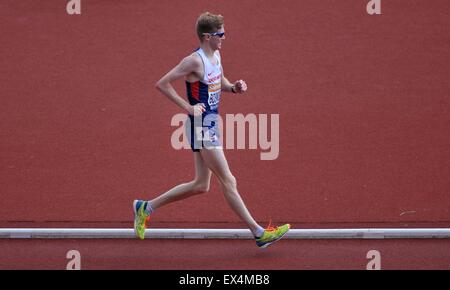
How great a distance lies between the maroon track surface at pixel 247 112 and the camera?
6.70 m

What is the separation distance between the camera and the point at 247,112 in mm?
9289

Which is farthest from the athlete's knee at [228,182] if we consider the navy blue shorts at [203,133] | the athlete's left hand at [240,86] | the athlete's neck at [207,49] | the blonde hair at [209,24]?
the blonde hair at [209,24]

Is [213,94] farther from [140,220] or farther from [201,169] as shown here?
[140,220]

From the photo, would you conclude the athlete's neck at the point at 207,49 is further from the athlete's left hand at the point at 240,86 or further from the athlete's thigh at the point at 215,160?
the athlete's thigh at the point at 215,160

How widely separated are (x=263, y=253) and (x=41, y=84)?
18.3ft

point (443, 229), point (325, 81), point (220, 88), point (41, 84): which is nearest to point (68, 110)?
point (41, 84)

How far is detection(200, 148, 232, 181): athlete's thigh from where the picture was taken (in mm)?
5297

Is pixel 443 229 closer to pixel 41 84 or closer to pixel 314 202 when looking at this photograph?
pixel 314 202

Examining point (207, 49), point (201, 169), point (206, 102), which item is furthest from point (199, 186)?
point (207, 49)

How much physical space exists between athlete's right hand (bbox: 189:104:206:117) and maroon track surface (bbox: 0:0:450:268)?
1101 millimetres

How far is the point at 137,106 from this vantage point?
9.48 meters

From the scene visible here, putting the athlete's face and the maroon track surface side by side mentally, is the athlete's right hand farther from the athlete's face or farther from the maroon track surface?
the maroon track surface

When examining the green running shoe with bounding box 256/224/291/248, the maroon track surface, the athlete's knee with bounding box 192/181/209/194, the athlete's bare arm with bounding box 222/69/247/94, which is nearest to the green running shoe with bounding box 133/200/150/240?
the maroon track surface

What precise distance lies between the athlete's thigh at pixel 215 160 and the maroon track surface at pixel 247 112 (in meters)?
0.66
